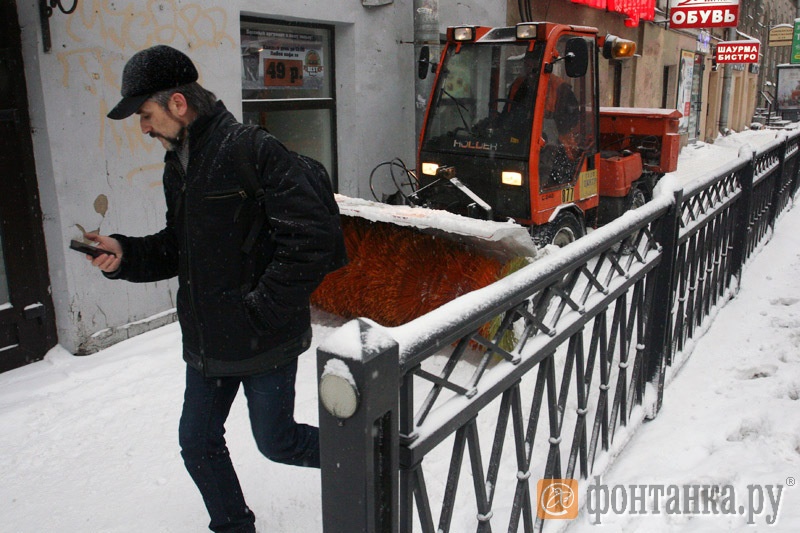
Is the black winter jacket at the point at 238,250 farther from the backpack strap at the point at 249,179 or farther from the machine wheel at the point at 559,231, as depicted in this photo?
the machine wheel at the point at 559,231

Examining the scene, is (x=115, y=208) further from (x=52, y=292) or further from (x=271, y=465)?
(x=271, y=465)

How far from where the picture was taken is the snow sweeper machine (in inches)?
166

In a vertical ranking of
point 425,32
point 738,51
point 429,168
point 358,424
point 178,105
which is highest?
point 738,51

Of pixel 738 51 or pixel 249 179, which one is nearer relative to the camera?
pixel 249 179

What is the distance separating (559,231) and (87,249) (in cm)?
414

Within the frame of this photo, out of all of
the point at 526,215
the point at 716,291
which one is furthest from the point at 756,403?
the point at 526,215

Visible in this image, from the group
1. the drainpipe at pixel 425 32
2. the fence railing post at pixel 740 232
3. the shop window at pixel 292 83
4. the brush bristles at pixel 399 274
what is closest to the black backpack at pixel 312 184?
the brush bristles at pixel 399 274

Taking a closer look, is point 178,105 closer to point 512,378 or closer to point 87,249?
point 87,249

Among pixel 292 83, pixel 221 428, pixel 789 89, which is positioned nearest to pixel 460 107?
pixel 292 83

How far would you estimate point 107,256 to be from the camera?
7.50 ft

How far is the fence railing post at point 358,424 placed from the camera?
4.10 ft

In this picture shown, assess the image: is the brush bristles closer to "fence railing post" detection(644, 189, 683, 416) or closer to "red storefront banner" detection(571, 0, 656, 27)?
"fence railing post" detection(644, 189, 683, 416)

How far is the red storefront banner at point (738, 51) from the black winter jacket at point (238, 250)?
22526 millimetres

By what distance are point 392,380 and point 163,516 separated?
6.32 feet
